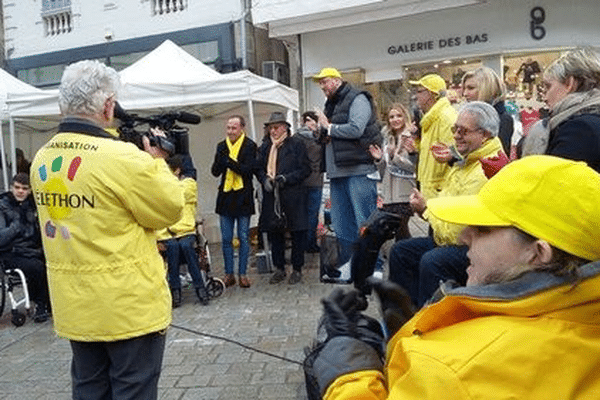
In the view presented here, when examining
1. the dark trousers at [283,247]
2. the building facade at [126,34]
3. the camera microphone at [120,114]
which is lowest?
the dark trousers at [283,247]

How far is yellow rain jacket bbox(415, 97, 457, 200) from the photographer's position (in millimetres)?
4297

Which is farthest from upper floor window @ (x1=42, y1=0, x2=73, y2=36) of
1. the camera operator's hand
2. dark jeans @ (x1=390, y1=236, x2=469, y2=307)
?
dark jeans @ (x1=390, y1=236, x2=469, y2=307)

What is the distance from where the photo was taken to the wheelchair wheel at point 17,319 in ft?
19.6

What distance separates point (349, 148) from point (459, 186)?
2.20m

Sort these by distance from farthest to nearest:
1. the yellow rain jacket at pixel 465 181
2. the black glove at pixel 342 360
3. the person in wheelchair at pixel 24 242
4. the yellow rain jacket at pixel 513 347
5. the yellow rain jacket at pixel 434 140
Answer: the person in wheelchair at pixel 24 242, the yellow rain jacket at pixel 434 140, the yellow rain jacket at pixel 465 181, the black glove at pixel 342 360, the yellow rain jacket at pixel 513 347

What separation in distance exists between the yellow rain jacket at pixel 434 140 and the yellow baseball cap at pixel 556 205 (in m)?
2.75

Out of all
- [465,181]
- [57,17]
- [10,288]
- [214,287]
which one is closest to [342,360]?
[465,181]

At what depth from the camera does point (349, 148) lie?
5805mm

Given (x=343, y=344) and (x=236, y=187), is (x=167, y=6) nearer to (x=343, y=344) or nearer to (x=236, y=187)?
(x=236, y=187)

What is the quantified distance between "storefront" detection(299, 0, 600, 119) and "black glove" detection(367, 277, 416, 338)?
1061 centimetres

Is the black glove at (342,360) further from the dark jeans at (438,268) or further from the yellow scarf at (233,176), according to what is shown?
the yellow scarf at (233,176)

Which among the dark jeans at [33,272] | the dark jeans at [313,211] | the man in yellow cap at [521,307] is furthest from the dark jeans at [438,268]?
the dark jeans at [33,272]

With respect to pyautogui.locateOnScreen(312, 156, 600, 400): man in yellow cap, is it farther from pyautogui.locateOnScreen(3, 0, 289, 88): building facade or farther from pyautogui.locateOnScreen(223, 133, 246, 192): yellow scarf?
pyautogui.locateOnScreen(3, 0, 289, 88): building facade

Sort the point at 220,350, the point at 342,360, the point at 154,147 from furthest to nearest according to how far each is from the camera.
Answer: the point at 220,350 → the point at 154,147 → the point at 342,360
